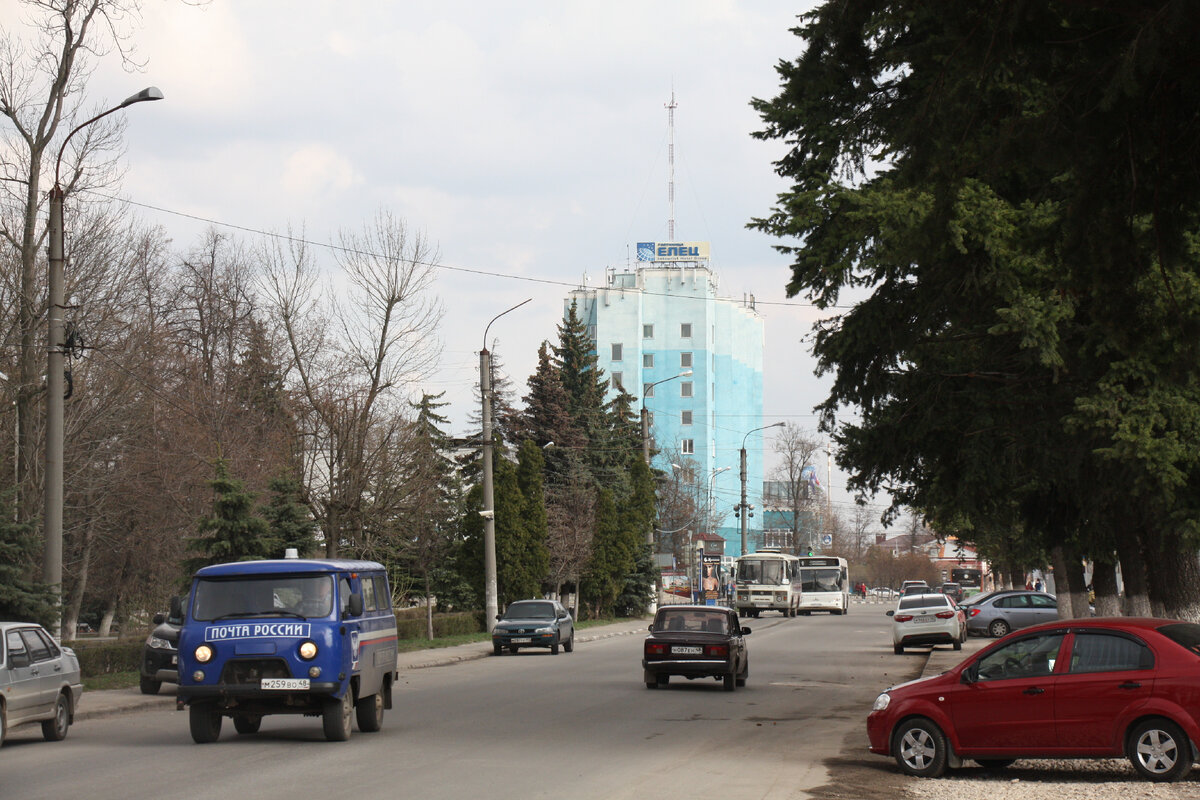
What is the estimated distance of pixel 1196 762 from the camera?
12.1 m

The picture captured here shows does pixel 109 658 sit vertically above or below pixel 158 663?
below

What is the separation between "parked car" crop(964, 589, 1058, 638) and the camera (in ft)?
143

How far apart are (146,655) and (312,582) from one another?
356 inches

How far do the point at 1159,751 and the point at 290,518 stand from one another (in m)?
22.9

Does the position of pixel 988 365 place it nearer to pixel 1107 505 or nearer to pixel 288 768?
pixel 1107 505

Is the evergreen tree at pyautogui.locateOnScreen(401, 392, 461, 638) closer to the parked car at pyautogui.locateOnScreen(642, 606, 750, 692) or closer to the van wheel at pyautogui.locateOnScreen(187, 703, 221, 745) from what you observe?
the parked car at pyautogui.locateOnScreen(642, 606, 750, 692)

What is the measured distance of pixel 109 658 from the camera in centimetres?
2619

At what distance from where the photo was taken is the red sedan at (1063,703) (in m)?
11.5

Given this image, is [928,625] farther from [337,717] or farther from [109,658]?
[337,717]

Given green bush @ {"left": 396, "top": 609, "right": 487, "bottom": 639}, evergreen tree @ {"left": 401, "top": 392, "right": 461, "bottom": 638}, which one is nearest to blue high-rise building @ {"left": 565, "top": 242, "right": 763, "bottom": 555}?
evergreen tree @ {"left": 401, "top": 392, "right": 461, "bottom": 638}

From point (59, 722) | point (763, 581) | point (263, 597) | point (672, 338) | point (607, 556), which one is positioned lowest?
point (59, 722)

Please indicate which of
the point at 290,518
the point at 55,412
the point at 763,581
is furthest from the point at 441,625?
the point at 763,581

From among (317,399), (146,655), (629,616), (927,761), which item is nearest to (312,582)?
(927,761)

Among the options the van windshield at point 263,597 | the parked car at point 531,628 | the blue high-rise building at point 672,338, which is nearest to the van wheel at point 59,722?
the van windshield at point 263,597
